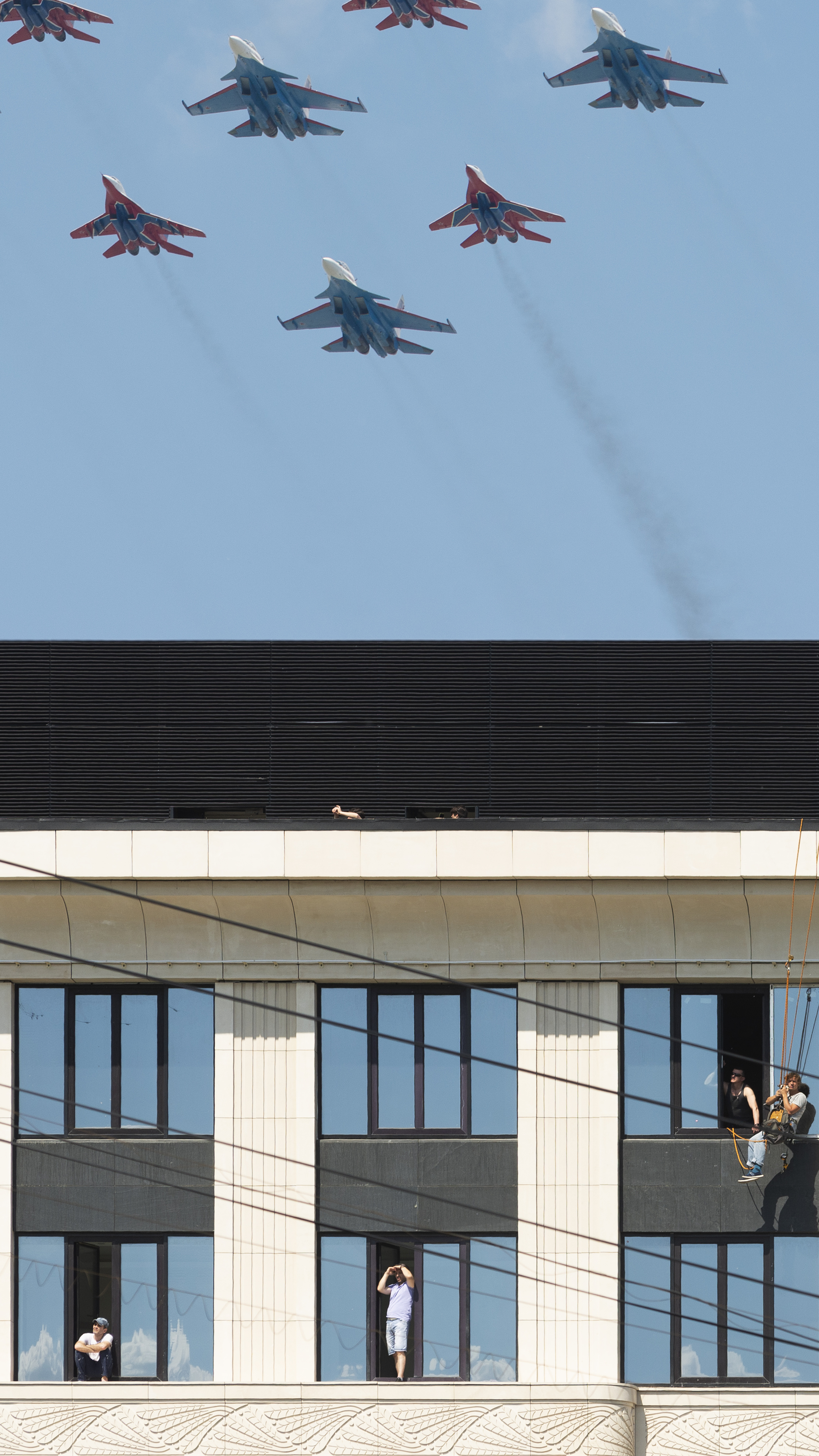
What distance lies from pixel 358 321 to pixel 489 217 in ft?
25.1

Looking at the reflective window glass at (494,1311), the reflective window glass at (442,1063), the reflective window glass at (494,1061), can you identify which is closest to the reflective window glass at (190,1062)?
the reflective window glass at (442,1063)

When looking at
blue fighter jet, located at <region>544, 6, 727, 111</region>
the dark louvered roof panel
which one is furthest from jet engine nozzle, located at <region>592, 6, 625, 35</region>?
the dark louvered roof panel

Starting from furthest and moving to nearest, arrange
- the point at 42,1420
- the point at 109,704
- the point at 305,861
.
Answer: the point at 109,704, the point at 305,861, the point at 42,1420

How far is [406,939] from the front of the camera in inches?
1204

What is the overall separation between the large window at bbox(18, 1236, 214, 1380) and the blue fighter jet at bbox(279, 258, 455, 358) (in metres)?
44.9

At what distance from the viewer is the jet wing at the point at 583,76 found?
69.2 m

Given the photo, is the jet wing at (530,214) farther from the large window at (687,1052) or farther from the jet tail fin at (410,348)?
the large window at (687,1052)

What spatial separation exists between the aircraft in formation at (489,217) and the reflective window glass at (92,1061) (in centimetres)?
4741

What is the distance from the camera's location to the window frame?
96.3 ft

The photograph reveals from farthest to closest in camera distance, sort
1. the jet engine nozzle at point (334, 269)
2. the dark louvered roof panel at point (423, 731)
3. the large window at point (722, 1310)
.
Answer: the jet engine nozzle at point (334, 269) < the dark louvered roof panel at point (423, 731) < the large window at point (722, 1310)

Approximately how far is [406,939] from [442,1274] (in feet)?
18.5

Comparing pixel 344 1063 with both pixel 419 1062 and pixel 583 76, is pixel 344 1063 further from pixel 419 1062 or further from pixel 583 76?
pixel 583 76

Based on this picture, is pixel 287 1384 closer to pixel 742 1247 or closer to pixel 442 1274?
pixel 442 1274

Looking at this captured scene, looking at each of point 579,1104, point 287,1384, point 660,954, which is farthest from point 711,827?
point 287,1384
